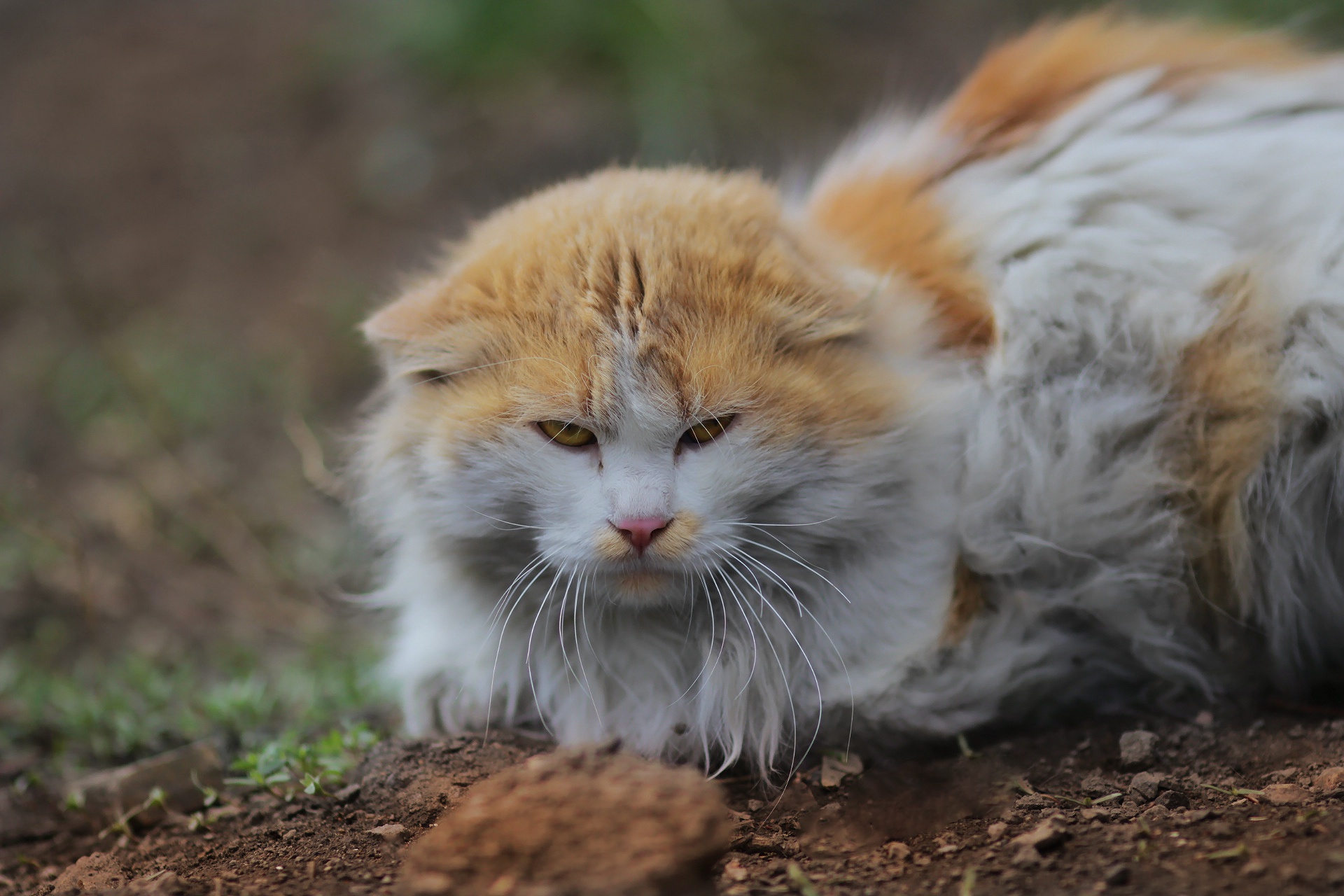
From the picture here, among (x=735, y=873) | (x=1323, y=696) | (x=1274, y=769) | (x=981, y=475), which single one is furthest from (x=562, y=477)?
(x=1323, y=696)

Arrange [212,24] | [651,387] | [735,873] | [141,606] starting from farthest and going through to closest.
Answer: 1. [212,24]
2. [141,606]
3. [651,387]
4. [735,873]

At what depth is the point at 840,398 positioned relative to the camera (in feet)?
6.84

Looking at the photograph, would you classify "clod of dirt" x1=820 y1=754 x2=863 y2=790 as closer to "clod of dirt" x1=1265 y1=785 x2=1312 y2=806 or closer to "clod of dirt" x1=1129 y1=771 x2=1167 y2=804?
"clod of dirt" x1=1129 y1=771 x2=1167 y2=804

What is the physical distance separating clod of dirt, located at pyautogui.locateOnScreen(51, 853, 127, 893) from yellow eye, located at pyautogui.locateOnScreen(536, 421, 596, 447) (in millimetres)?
1152

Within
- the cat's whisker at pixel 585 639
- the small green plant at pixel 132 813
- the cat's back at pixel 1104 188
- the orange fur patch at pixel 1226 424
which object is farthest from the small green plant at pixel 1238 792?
the small green plant at pixel 132 813

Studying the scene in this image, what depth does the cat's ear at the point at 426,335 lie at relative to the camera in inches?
83.2

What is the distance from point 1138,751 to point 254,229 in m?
5.32

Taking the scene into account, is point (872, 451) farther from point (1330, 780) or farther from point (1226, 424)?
point (1330, 780)

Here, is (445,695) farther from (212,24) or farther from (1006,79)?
(212,24)

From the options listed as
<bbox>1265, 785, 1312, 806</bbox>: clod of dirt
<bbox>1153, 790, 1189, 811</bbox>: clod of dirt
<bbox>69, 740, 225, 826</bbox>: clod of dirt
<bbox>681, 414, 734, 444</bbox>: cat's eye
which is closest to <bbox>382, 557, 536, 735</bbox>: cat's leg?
<bbox>69, 740, 225, 826</bbox>: clod of dirt

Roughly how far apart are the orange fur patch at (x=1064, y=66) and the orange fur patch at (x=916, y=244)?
20cm

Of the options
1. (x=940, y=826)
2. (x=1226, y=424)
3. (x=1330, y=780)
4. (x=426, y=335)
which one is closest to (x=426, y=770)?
(x=426, y=335)

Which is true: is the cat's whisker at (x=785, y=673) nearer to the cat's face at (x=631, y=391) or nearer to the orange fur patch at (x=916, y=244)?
the cat's face at (x=631, y=391)

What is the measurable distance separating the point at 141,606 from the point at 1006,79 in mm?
3302
